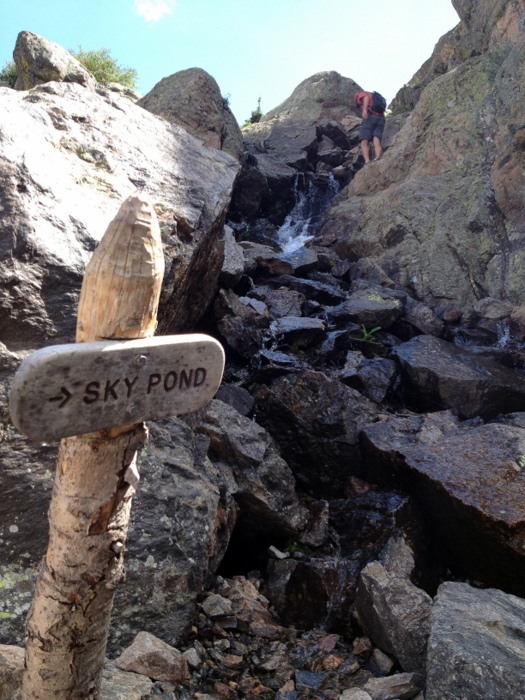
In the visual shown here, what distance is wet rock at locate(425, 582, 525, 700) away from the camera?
253 cm

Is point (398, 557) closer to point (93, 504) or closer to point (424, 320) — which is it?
point (93, 504)

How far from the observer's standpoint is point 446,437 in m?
5.43

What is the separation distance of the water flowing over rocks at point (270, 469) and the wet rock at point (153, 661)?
0.04 ft

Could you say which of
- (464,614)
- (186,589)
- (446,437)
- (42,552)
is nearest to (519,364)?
(446,437)

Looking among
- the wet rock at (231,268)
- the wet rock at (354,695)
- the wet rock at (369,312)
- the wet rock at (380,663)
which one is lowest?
the wet rock at (380,663)

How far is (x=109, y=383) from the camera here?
1.76 m

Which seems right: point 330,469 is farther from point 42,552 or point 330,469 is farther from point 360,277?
point 360,277

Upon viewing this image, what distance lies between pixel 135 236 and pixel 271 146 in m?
19.8

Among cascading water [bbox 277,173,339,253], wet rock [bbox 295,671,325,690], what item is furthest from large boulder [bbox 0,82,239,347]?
cascading water [bbox 277,173,339,253]

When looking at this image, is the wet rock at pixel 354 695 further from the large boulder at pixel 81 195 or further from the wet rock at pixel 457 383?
the wet rock at pixel 457 383

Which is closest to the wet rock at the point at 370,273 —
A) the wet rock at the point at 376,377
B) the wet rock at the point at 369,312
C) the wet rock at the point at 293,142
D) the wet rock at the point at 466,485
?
the wet rock at the point at 369,312

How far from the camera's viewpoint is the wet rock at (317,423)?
584cm

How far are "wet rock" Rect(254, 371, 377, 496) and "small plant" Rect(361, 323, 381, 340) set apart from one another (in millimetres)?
2684

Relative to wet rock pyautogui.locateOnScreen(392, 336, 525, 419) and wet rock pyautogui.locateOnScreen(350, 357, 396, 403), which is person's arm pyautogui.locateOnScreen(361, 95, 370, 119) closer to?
wet rock pyautogui.locateOnScreen(392, 336, 525, 419)
